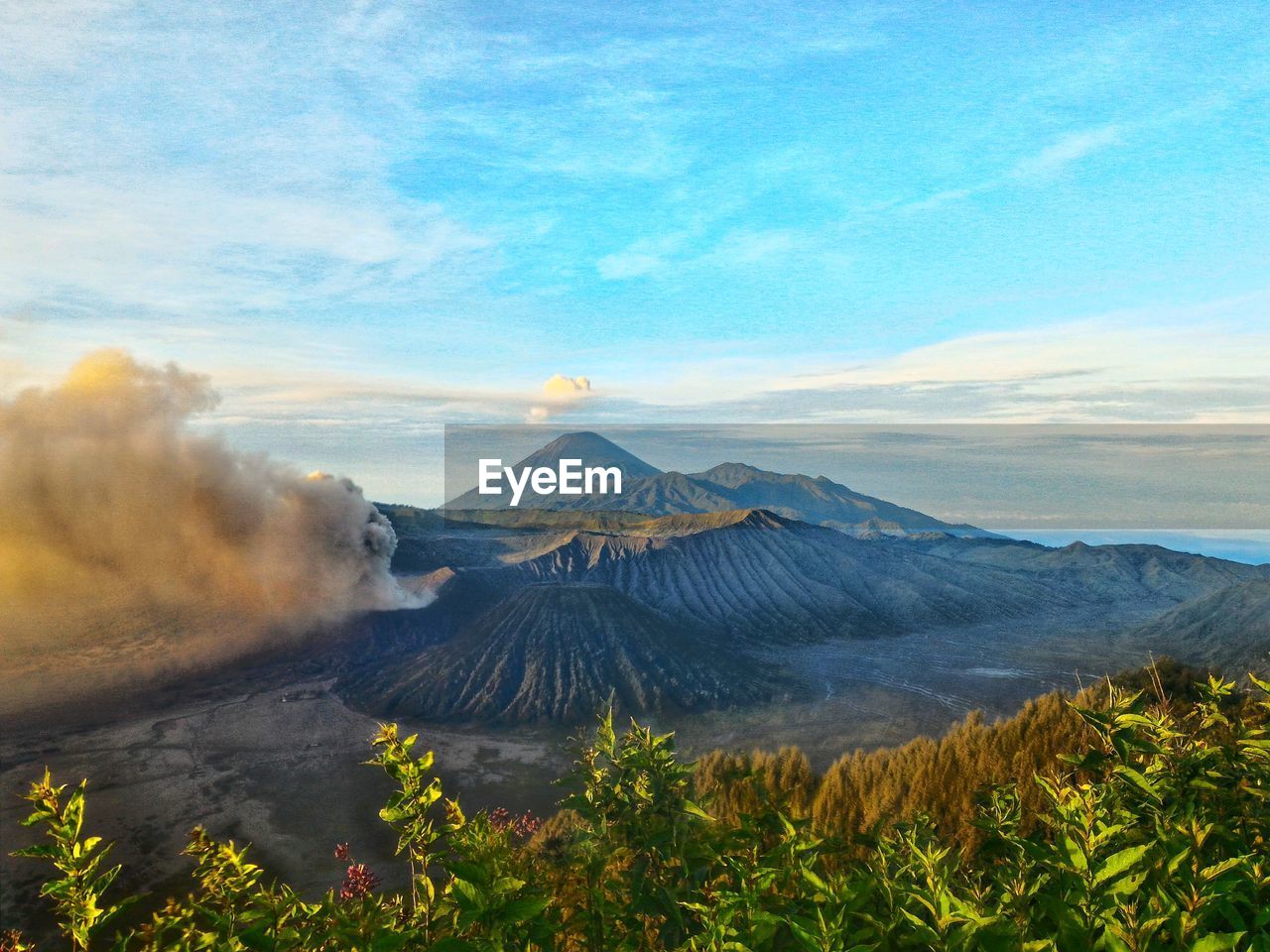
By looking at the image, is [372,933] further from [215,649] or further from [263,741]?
[215,649]

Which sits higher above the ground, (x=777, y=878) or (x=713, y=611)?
(x=777, y=878)

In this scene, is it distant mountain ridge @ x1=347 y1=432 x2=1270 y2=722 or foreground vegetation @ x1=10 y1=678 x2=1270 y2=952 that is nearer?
foreground vegetation @ x1=10 y1=678 x2=1270 y2=952

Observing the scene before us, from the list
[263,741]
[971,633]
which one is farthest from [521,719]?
[971,633]

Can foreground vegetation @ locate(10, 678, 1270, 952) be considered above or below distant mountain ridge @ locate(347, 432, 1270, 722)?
above

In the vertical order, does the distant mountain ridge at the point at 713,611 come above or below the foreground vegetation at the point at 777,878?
below

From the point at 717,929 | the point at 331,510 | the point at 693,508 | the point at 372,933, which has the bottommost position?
the point at 693,508

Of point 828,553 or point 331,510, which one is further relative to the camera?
point 828,553

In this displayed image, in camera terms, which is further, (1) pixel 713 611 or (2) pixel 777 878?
(1) pixel 713 611

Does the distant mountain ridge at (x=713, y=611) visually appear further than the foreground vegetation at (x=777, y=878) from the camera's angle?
Yes
